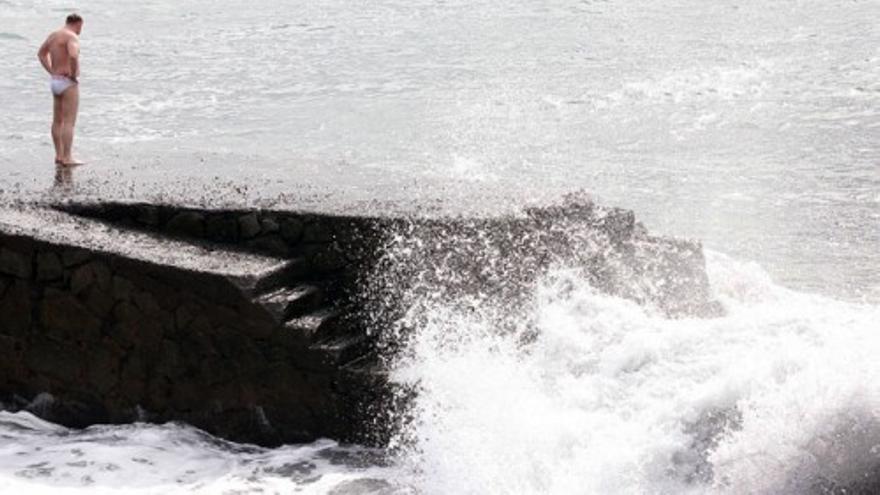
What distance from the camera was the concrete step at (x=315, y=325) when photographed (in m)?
7.01

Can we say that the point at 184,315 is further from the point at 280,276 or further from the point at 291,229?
the point at 291,229

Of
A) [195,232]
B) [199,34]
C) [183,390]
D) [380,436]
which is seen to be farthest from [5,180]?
[199,34]

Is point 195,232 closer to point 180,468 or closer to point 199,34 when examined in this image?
point 180,468

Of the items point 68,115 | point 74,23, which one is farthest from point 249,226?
point 74,23

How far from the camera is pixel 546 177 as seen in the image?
12.3 m

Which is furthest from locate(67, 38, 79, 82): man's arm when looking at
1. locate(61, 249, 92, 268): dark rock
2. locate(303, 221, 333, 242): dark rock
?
locate(303, 221, 333, 242): dark rock

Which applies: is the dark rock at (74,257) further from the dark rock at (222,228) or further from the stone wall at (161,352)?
the dark rock at (222,228)

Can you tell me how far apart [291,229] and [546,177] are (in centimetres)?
507

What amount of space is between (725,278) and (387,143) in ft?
17.0

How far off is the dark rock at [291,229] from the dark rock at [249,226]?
0.56ft

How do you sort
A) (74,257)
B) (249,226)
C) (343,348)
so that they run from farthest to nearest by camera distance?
1. (249,226)
2. (74,257)
3. (343,348)

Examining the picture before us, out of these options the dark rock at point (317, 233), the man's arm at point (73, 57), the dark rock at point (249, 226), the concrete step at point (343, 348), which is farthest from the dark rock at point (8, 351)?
the man's arm at point (73, 57)

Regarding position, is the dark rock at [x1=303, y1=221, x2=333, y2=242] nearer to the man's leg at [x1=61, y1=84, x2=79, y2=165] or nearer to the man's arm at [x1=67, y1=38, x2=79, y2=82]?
the man's leg at [x1=61, y1=84, x2=79, y2=165]

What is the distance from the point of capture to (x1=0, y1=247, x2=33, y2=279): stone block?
767 cm
